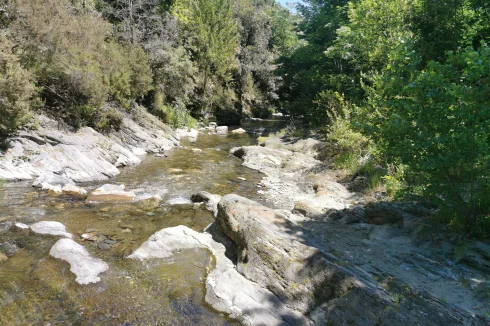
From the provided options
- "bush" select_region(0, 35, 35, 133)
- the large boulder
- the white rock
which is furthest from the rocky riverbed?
the white rock

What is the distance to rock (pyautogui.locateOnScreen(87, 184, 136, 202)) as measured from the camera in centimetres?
802

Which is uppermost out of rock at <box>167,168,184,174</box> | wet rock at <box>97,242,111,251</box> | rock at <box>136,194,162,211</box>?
wet rock at <box>97,242,111,251</box>

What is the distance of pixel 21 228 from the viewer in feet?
19.2

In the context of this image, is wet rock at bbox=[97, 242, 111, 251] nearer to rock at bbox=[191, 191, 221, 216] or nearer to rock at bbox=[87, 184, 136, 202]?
rock at bbox=[87, 184, 136, 202]

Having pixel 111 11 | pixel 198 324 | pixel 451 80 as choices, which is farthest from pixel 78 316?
pixel 111 11

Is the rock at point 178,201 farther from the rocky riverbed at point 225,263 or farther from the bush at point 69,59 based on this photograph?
the bush at point 69,59

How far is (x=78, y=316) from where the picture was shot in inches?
151

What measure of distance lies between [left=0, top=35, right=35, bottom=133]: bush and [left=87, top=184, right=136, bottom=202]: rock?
3225mm

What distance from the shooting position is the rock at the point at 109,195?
8016 millimetres

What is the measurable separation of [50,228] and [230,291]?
3.81 m

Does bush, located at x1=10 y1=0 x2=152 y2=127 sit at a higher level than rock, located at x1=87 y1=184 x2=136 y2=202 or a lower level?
higher

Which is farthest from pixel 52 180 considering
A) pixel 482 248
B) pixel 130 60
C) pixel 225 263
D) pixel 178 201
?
pixel 482 248

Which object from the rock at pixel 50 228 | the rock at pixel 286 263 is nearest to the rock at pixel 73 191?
the rock at pixel 50 228

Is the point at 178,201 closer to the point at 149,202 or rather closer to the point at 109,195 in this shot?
the point at 149,202
